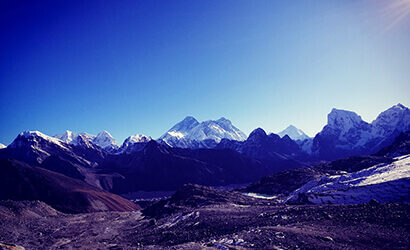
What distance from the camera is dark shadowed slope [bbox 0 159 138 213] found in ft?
270

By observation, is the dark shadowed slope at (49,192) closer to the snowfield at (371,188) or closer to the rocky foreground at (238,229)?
the rocky foreground at (238,229)

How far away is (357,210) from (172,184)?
144559mm

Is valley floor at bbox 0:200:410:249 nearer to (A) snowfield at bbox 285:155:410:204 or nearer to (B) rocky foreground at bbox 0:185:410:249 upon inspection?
(B) rocky foreground at bbox 0:185:410:249

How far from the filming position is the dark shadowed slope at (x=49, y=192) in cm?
8225

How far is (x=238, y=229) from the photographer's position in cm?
3130

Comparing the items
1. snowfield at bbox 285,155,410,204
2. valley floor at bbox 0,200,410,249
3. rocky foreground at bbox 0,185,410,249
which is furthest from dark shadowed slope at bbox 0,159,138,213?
snowfield at bbox 285,155,410,204

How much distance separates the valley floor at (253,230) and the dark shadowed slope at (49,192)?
24518 millimetres

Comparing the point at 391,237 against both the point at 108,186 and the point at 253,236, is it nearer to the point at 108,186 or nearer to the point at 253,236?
the point at 253,236

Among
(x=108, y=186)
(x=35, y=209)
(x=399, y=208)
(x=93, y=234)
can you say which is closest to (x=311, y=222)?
(x=399, y=208)

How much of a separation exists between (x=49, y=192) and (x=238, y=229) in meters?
80.6

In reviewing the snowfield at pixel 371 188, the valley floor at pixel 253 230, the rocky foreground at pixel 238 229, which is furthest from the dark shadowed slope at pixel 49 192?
the snowfield at pixel 371 188

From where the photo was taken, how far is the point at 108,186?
151125 millimetres

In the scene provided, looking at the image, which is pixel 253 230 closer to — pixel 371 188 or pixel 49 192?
pixel 371 188

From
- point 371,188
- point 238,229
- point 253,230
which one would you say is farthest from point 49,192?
point 371,188
